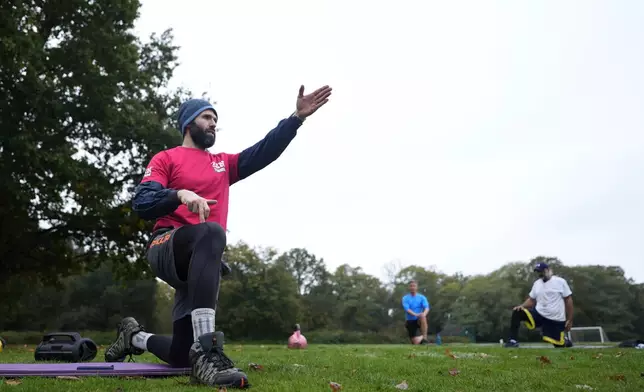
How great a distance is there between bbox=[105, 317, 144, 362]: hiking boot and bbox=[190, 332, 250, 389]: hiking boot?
71.1 inches

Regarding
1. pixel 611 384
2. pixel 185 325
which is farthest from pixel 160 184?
pixel 611 384

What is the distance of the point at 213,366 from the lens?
3.46m

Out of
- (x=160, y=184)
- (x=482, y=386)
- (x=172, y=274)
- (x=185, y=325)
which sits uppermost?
(x=160, y=184)

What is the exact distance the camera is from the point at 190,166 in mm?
4535

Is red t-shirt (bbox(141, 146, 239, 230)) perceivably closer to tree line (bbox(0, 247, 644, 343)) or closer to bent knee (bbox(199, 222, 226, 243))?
bent knee (bbox(199, 222, 226, 243))

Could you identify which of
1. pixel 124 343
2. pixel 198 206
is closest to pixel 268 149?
pixel 198 206

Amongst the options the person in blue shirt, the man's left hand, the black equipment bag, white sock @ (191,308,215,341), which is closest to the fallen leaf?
white sock @ (191,308,215,341)

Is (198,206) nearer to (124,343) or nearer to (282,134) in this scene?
(282,134)

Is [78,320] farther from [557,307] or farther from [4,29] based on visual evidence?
[557,307]

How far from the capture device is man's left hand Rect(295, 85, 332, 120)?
15.6ft

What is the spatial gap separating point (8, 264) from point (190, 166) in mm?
19422

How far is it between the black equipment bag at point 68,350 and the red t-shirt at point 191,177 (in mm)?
3270

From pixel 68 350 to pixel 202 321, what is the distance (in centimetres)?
394

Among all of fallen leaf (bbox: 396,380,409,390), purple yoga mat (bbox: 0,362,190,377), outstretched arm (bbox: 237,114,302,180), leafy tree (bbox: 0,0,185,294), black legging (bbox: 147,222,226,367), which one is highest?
leafy tree (bbox: 0,0,185,294)
